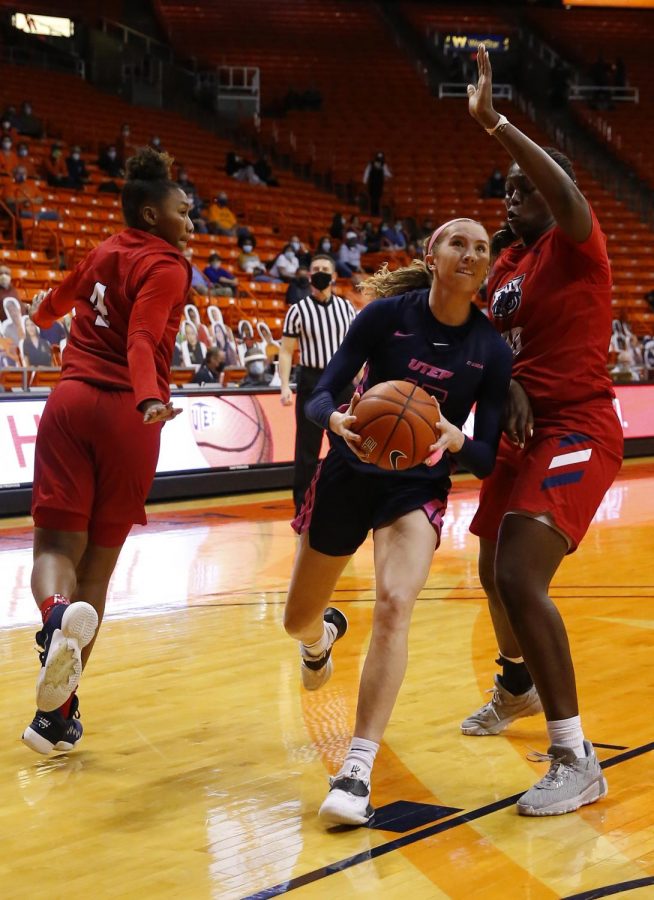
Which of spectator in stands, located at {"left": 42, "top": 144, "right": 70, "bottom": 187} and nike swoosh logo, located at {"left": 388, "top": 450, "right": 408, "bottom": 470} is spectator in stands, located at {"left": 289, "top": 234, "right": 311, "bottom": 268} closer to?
spectator in stands, located at {"left": 42, "top": 144, "right": 70, "bottom": 187}

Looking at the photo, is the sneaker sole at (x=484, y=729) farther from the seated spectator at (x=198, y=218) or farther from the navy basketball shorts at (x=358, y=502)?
the seated spectator at (x=198, y=218)

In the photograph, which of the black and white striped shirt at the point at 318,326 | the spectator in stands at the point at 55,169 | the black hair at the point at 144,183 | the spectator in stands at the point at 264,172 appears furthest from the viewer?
the spectator in stands at the point at 264,172

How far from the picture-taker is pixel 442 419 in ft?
12.5

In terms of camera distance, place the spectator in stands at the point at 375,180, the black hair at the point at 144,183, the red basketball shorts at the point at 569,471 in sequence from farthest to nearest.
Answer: the spectator in stands at the point at 375,180, the black hair at the point at 144,183, the red basketball shorts at the point at 569,471

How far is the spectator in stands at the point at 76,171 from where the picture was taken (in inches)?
782

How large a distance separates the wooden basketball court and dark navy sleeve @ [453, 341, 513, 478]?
3.45ft

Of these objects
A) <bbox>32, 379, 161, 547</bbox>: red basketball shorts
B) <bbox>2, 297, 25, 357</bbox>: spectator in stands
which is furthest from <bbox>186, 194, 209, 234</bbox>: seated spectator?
<bbox>32, 379, 161, 547</bbox>: red basketball shorts

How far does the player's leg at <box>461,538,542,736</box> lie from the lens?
4613mm

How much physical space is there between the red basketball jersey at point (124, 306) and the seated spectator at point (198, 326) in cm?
1013

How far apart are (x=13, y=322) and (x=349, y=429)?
9863 mm

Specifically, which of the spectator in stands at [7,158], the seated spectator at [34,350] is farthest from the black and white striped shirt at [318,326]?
the spectator in stands at [7,158]

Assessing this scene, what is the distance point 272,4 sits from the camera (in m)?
32.4

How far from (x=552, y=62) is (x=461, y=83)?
278cm

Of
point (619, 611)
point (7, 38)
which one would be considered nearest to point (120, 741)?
point (619, 611)
